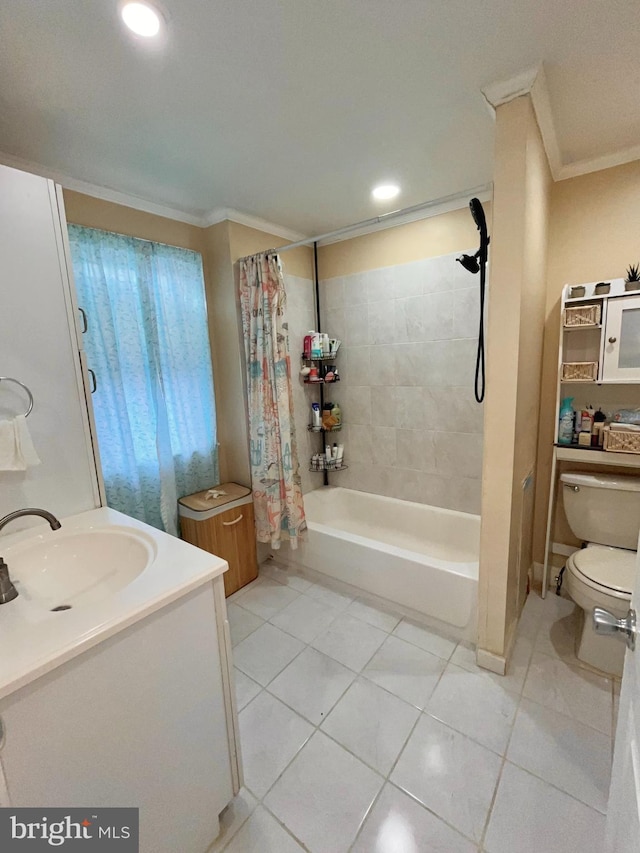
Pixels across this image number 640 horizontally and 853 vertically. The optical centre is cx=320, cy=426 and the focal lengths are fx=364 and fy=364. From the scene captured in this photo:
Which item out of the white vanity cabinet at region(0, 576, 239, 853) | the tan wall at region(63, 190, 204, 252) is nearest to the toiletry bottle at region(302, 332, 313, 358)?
the tan wall at region(63, 190, 204, 252)

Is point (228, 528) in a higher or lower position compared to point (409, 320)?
lower

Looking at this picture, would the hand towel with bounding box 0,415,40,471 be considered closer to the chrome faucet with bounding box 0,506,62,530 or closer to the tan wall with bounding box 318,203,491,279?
the chrome faucet with bounding box 0,506,62,530

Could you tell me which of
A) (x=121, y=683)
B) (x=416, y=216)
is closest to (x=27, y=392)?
(x=121, y=683)

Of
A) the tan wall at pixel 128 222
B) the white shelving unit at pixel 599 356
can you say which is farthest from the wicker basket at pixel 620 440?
the tan wall at pixel 128 222

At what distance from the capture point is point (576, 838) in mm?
1097

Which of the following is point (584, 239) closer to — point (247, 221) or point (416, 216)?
point (416, 216)

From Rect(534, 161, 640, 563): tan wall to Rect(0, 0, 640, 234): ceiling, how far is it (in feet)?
0.45

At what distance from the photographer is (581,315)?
181 centimetres

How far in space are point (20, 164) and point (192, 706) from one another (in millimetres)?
2307

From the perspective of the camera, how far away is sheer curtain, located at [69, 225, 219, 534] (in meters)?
1.91

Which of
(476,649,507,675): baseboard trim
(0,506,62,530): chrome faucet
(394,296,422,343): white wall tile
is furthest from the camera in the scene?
(394,296,422,343): white wall tile

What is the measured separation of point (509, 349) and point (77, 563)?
5.81ft

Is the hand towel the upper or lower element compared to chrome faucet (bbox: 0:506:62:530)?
upper

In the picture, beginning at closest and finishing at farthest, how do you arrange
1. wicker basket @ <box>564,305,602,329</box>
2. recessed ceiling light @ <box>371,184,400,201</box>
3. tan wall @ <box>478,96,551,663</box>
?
tan wall @ <box>478,96,551,663</box>
wicker basket @ <box>564,305,602,329</box>
recessed ceiling light @ <box>371,184,400,201</box>
